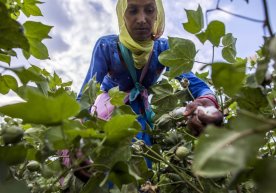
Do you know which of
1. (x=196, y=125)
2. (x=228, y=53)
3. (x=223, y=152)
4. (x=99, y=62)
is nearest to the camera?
(x=223, y=152)

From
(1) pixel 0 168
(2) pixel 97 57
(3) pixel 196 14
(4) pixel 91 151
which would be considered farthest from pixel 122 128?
(2) pixel 97 57

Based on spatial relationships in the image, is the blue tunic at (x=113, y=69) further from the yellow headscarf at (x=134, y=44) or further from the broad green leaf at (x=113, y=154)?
the broad green leaf at (x=113, y=154)

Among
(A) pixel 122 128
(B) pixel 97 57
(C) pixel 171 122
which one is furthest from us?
(B) pixel 97 57

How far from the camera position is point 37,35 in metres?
0.55

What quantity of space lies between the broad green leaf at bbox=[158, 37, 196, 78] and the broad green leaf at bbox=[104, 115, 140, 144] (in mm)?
277

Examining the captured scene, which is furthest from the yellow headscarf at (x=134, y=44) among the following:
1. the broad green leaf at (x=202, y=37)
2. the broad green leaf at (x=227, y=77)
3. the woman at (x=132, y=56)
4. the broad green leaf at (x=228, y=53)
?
the broad green leaf at (x=227, y=77)

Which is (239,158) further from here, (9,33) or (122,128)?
(9,33)

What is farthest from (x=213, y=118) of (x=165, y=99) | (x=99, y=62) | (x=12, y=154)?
(x=99, y=62)

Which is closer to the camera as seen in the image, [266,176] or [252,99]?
[266,176]

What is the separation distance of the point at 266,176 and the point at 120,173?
0.19 m

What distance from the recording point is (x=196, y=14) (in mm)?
620

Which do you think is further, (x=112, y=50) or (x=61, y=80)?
(x=112, y=50)

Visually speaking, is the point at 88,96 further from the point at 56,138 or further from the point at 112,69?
the point at 112,69

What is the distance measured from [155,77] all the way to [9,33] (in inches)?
44.8
